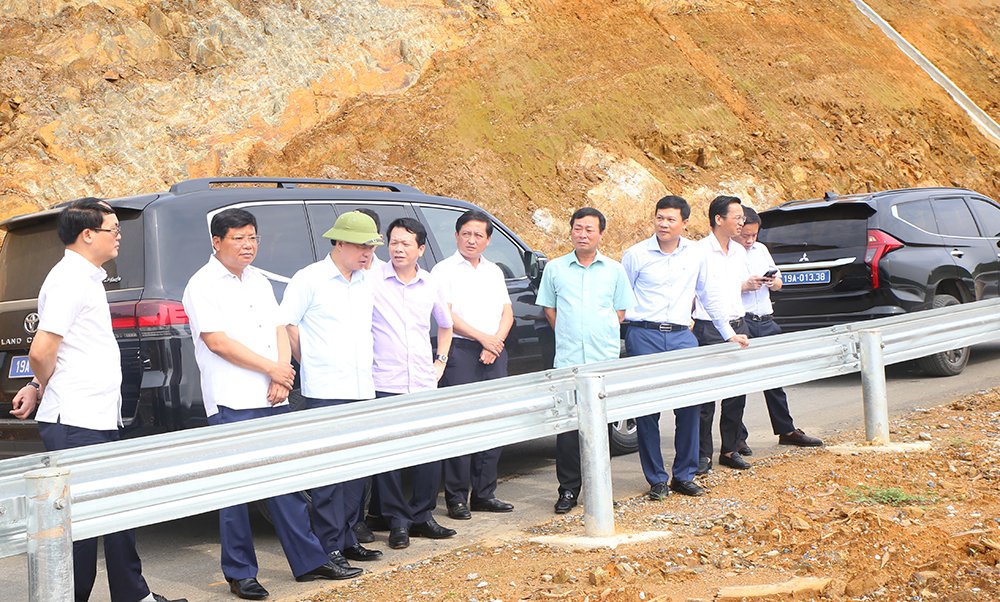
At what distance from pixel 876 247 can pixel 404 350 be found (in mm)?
6614

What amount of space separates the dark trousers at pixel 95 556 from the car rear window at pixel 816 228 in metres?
8.34

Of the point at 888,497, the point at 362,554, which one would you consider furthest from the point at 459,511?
the point at 888,497

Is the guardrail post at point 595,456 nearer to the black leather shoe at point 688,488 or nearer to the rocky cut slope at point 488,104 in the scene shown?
the black leather shoe at point 688,488

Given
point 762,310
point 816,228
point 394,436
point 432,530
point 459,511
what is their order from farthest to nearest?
point 816,228 < point 762,310 < point 459,511 < point 432,530 < point 394,436

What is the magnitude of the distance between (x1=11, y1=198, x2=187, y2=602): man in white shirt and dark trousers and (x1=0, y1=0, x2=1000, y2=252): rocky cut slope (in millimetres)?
15901

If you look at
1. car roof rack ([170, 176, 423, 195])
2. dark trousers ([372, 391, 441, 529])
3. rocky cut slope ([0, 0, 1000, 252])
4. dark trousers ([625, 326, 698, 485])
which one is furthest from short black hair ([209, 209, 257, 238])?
rocky cut slope ([0, 0, 1000, 252])

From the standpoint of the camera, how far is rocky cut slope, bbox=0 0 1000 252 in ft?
71.7

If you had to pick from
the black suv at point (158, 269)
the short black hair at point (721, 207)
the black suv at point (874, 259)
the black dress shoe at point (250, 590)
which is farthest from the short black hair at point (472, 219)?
the black suv at point (874, 259)

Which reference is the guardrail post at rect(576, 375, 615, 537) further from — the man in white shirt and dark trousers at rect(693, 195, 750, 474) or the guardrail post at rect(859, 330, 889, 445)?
the guardrail post at rect(859, 330, 889, 445)

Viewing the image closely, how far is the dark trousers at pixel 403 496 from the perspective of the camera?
5898 millimetres

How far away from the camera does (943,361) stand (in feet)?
36.3

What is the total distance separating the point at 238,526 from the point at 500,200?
18.5m

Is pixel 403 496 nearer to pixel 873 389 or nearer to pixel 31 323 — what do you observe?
pixel 31 323

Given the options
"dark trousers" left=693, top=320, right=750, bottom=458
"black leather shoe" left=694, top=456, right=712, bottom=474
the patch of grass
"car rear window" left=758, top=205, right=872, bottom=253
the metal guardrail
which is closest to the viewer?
the metal guardrail
